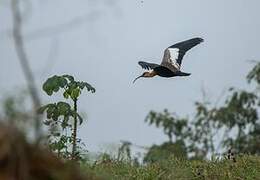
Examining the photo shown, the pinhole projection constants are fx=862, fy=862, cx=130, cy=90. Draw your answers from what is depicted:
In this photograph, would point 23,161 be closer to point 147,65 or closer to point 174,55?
point 147,65

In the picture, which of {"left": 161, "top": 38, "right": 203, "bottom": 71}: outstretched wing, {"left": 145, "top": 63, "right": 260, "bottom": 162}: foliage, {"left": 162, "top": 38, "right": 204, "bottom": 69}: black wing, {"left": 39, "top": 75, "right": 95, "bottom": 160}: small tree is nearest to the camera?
{"left": 39, "top": 75, "right": 95, "bottom": 160}: small tree

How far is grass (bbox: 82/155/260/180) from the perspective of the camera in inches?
286

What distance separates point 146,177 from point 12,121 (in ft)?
12.7

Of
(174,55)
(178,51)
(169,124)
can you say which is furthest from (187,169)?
→ (169,124)

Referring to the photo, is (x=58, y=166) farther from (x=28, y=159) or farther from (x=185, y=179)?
(x=185, y=179)

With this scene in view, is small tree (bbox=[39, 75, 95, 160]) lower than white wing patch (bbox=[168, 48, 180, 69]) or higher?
lower

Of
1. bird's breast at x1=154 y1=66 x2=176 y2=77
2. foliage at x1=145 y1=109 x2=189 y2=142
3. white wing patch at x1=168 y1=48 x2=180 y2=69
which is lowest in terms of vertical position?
bird's breast at x1=154 y1=66 x2=176 y2=77

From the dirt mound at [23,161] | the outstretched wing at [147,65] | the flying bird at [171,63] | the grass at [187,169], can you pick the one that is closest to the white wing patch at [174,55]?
the flying bird at [171,63]

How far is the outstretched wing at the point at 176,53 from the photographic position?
8031 millimetres

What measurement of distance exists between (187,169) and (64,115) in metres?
1.19

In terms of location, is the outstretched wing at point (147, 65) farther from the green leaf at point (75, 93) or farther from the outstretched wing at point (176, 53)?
the green leaf at point (75, 93)

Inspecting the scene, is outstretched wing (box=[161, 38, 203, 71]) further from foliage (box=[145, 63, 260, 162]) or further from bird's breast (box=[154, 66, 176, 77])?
foliage (box=[145, 63, 260, 162])

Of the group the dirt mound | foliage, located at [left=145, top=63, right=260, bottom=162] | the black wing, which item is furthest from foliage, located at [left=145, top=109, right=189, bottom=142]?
the dirt mound

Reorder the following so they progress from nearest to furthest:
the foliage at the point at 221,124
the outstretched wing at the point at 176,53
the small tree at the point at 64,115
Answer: the small tree at the point at 64,115, the outstretched wing at the point at 176,53, the foliage at the point at 221,124
